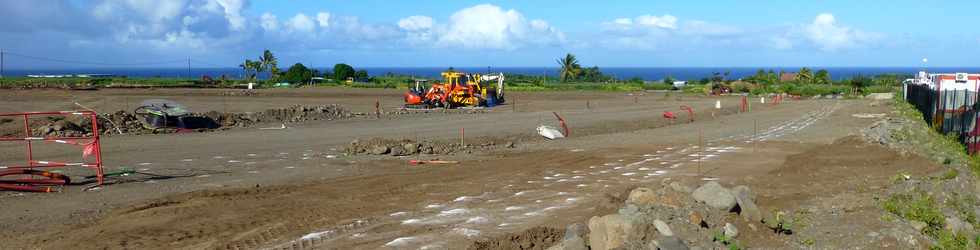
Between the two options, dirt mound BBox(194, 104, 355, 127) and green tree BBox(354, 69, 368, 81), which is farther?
green tree BBox(354, 69, 368, 81)

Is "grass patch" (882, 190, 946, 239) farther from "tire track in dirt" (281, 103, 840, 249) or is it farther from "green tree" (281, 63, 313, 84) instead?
"green tree" (281, 63, 313, 84)

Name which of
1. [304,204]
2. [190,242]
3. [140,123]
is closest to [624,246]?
[190,242]

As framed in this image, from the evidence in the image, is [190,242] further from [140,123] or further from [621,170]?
[140,123]

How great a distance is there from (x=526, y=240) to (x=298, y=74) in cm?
8560

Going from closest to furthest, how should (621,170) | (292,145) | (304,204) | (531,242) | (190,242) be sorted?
(531,242) < (190,242) < (304,204) < (621,170) < (292,145)

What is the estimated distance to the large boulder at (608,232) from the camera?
9.02 metres

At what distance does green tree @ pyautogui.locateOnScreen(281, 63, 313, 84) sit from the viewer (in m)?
90.6

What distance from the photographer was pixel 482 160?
20.4 metres

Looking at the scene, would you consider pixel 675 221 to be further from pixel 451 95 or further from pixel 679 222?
pixel 451 95

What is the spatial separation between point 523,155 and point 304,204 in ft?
28.7

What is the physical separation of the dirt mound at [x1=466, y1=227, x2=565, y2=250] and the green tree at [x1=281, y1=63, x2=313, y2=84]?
80.5 m

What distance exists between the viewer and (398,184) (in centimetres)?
1590

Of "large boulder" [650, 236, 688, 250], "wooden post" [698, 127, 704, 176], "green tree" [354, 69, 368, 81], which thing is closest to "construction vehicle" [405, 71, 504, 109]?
"wooden post" [698, 127, 704, 176]

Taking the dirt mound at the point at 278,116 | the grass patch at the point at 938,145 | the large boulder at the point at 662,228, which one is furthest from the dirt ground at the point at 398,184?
the dirt mound at the point at 278,116
